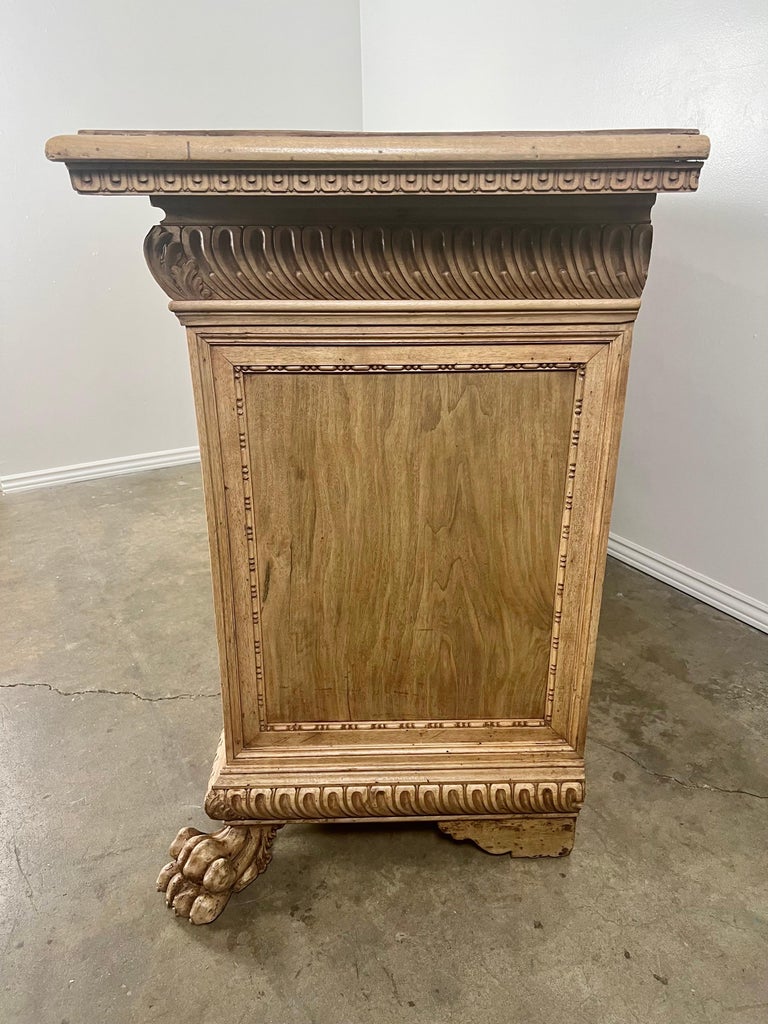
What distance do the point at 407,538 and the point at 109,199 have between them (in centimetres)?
275

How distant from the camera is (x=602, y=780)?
1520mm

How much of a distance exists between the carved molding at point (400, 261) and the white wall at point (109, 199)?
2.59 m

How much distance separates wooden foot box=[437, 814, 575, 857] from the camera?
1.28 metres

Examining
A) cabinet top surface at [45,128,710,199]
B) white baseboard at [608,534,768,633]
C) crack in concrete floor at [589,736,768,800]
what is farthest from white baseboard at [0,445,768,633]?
cabinet top surface at [45,128,710,199]

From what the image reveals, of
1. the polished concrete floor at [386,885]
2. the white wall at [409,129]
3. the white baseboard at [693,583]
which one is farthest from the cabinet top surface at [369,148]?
the white baseboard at [693,583]

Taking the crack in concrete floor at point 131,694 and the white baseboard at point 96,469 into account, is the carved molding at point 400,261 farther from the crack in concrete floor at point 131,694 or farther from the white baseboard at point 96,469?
the white baseboard at point 96,469

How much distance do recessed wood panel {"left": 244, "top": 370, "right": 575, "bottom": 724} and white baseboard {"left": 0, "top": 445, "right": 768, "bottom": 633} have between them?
1217 mm

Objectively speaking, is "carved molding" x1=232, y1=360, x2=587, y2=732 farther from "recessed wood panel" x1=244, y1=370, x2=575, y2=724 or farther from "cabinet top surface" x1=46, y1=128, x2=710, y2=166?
"cabinet top surface" x1=46, y1=128, x2=710, y2=166

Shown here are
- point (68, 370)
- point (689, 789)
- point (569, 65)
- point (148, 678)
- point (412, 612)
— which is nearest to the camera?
point (412, 612)

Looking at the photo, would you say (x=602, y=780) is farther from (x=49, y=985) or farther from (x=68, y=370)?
(x=68, y=370)

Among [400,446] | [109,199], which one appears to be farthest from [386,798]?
[109,199]

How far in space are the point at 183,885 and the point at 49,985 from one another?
23cm

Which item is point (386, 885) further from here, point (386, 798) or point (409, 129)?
point (409, 129)

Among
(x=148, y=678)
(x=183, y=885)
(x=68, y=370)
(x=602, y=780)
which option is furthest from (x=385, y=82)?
(x=183, y=885)
